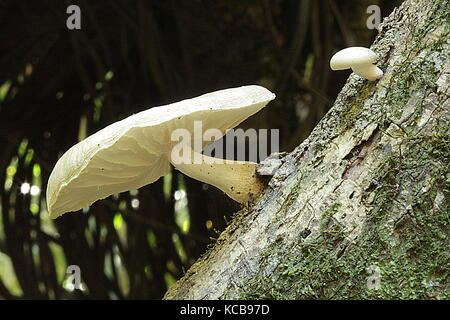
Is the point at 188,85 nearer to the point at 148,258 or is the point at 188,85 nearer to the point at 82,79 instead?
the point at 82,79

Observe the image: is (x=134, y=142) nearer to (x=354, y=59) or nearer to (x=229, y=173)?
(x=229, y=173)

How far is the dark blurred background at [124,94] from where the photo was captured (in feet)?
7.03

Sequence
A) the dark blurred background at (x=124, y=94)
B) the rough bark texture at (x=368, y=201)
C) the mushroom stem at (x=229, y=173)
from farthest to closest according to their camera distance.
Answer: the dark blurred background at (x=124, y=94) < the mushroom stem at (x=229, y=173) < the rough bark texture at (x=368, y=201)

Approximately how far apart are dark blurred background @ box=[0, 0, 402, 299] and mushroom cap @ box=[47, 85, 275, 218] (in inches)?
43.3

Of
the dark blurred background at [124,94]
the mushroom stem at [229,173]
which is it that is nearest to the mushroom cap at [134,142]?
the mushroom stem at [229,173]

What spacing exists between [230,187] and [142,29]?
127 centimetres

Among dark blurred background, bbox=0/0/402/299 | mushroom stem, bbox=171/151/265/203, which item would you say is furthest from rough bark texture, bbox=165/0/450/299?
dark blurred background, bbox=0/0/402/299

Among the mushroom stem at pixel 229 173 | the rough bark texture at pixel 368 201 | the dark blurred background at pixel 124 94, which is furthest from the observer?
the dark blurred background at pixel 124 94

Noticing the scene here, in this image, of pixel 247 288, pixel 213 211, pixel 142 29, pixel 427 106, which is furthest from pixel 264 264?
pixel 142 29

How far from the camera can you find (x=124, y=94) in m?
2.22

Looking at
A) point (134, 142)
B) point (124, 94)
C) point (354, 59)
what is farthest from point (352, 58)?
point (124, 94)

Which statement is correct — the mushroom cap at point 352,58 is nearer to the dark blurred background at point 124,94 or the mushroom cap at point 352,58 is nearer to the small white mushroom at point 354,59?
the small white mushroom at point 354,59

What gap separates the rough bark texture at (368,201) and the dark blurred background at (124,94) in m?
1.15

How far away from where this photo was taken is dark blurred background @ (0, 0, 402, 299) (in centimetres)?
214
